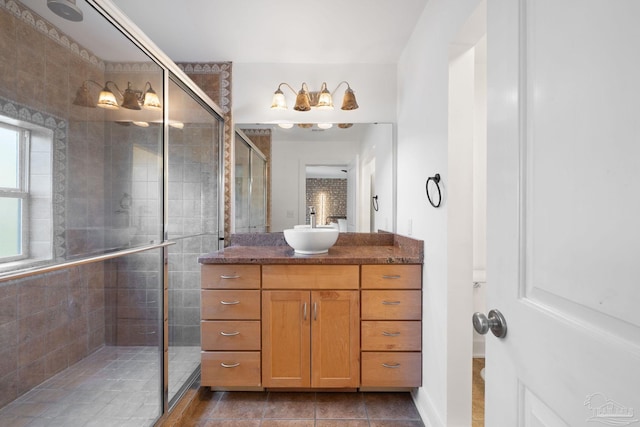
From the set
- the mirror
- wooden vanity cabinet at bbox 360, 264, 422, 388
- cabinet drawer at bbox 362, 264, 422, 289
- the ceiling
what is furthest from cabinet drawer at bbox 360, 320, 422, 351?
the ceiling

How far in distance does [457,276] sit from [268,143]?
1.74 m

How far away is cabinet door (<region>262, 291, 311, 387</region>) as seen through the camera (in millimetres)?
1846

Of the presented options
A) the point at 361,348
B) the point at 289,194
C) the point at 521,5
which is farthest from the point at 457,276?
the point at 289,194

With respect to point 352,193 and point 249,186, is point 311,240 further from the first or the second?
point 249,186

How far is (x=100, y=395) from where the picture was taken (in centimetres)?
149

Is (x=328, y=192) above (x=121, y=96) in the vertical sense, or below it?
below

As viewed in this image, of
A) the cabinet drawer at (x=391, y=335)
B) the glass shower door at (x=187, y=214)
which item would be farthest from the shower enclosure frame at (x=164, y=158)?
the cabinet drawer at (x=391, y=335)

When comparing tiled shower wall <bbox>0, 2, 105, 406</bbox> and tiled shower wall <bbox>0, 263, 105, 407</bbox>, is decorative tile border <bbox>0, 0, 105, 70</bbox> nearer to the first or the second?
tiled shower wall <bbox>0, 2, 105, 406</bbox>

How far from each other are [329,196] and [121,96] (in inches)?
60.1

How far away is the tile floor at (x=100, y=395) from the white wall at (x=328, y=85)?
6.13ft

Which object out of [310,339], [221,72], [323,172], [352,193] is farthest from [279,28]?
[310,339]

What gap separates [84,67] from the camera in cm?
124

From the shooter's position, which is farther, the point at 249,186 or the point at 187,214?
the point at 249,186

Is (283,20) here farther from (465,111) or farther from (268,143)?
(465,111)
